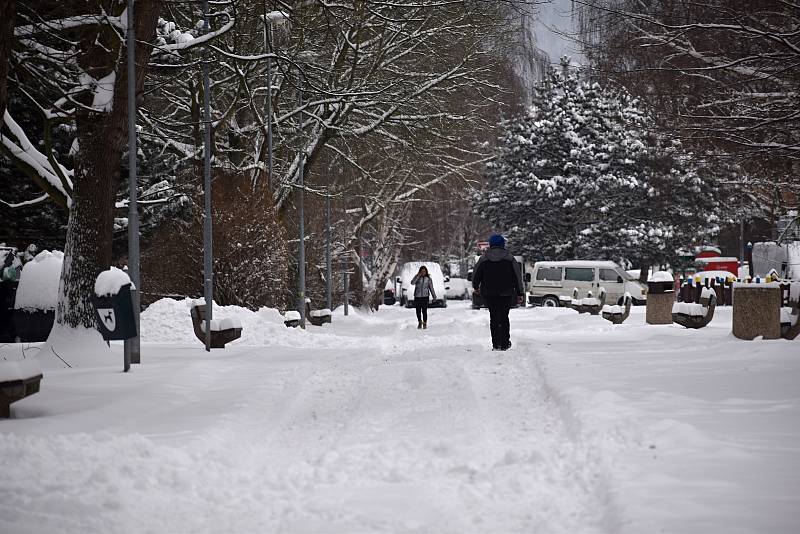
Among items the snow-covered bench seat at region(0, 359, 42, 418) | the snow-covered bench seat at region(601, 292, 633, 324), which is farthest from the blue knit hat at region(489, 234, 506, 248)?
the snow-covered bench seat at region(601, 292, 633, 324)

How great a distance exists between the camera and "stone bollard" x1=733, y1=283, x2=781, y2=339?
54.2 ft

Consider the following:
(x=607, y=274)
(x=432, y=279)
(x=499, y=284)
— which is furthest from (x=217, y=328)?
(x=432, y=279)

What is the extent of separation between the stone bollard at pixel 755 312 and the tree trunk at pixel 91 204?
33.7 ft

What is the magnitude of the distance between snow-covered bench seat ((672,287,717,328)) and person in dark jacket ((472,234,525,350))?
23.1ft

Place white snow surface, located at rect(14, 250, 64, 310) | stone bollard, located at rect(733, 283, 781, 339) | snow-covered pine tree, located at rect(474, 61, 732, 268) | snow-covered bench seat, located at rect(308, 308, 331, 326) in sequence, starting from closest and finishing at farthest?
stone bollard, located at rect(733, 283, 781, 339) < white snow surface, located at rect(14, 250, 64, 310) < snow-covered bench seat, located at rect(308, 308, 331, 326) < snow-covered pine tree, located at rect(474, 61, 732, 268)

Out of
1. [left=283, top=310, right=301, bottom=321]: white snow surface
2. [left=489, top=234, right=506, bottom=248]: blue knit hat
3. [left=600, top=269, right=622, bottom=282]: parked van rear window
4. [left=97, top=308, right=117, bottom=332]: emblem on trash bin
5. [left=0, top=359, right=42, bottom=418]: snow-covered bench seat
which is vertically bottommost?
[left=0, top=359, right=42, bottom=418]: snow-covered bench seat

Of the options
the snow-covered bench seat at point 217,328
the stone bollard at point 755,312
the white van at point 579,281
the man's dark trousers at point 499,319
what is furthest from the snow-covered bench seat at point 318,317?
the stone bollard at point 755,312

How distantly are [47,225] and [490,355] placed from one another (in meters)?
17.7

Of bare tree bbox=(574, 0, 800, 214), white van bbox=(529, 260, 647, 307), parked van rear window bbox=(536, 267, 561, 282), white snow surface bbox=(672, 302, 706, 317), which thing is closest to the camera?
bare tree bbox=(574, 0, 800, 214)

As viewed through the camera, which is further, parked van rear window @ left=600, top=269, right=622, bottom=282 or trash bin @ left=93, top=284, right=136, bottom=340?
parked van rear window @ left=600, top=269, right=622, bottom=282

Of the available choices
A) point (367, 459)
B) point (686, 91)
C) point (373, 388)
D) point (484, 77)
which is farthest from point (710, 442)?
point (484, 77)

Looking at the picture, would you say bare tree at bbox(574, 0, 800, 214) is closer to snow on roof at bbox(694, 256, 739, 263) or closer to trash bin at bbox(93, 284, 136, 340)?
trash bin at bbox(93, 284, 136, 340)

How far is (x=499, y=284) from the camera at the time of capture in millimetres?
15742

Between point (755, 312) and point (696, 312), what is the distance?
15.9ft
